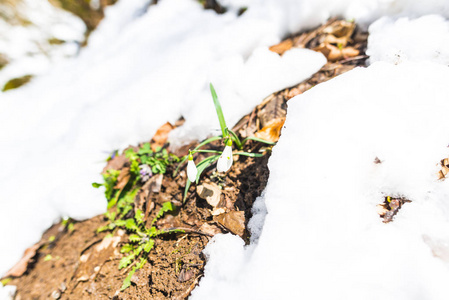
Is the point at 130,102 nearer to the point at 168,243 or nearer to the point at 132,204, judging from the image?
the point at 132,204

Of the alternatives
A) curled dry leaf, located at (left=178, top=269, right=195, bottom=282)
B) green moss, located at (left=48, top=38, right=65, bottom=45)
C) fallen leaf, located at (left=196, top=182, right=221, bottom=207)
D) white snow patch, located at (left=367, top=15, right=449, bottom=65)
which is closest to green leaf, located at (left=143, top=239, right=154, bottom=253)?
curled dry leaf, located at (left=178, top=269, right=195, bottom=282)

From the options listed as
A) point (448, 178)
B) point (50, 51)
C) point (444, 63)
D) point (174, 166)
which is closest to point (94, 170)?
point (174, 166)

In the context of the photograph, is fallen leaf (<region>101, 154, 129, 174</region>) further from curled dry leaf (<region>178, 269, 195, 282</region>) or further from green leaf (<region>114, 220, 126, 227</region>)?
curled dry leaf (<region>178, 269, 195, 282</region>)

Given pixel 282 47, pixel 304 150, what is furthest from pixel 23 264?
pixel 282 47

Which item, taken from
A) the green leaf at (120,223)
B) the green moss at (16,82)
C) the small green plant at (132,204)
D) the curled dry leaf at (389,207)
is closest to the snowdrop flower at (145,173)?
the small green plant at (132,204)

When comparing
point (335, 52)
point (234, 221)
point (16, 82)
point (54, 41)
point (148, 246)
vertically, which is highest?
point (54, 41)

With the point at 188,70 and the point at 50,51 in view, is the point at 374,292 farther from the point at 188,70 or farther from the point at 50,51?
the point at 50,51
